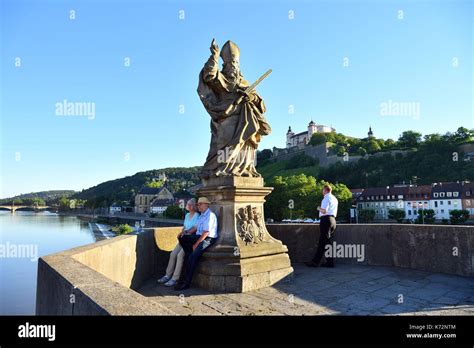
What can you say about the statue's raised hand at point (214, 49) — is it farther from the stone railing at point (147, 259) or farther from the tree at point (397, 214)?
the tree at point (397, 214)

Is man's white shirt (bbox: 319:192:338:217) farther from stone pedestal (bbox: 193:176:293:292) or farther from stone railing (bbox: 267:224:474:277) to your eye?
stone pedestal (bbox: 193:176:293:292)

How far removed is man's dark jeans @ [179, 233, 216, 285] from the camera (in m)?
4.82

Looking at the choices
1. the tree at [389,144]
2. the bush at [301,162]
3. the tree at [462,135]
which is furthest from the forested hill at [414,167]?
the tree at [389,144]

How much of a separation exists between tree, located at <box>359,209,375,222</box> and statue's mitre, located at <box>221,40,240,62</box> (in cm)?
6615

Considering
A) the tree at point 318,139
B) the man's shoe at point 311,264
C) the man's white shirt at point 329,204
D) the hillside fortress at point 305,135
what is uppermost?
the hillside fortress at point 305,135

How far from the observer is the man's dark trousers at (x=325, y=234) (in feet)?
20.3

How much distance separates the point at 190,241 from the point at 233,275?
86 centimetres

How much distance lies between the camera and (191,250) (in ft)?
16.4

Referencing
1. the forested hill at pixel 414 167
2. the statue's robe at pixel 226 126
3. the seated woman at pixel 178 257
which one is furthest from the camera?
the forested hill at pixel 414 167

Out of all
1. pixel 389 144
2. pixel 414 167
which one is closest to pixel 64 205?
Result: pixel 389 144

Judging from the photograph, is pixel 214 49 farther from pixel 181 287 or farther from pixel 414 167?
pixel 414 167

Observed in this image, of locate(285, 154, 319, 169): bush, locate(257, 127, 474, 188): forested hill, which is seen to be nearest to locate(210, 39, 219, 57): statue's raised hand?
locate(257, 127, 474, 188): forested hill

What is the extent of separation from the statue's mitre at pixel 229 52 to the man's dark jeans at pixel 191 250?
319cm
